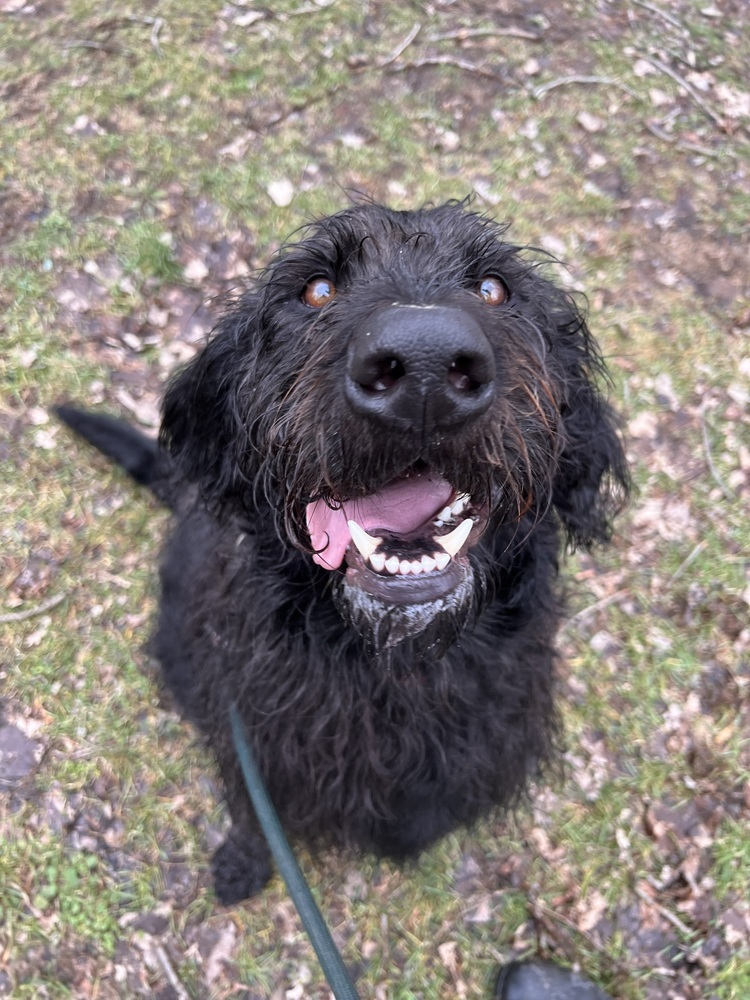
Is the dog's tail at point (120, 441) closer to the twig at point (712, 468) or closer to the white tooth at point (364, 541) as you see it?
the white tooth at point (364, 541)

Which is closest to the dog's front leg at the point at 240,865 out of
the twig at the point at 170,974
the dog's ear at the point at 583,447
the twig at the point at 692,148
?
the twig at the point at 170,974

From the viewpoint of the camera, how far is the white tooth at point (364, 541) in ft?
5.38

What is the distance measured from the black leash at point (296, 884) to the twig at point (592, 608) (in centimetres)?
174

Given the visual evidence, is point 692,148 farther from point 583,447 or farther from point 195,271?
point 583,447

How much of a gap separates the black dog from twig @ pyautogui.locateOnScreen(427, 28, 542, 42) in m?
3.67

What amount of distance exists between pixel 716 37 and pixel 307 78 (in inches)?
115

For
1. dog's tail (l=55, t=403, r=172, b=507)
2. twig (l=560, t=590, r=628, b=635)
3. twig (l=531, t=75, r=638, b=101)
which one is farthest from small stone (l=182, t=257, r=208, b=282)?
twig (l=560, t=590, r=628, b=635)

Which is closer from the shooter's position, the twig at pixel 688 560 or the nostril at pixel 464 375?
the nostril at pixel 464 375

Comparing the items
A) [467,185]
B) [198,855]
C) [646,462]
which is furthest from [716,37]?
[198,855]

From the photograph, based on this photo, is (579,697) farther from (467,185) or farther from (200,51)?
(200,51)

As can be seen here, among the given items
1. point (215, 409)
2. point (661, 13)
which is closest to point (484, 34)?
point (661, 13)

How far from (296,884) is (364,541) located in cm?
108

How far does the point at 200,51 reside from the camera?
184 inches

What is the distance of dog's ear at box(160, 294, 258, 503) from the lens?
2.01 m
